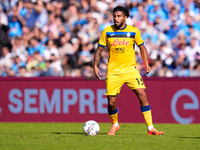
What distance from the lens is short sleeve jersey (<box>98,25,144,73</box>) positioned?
7973mm

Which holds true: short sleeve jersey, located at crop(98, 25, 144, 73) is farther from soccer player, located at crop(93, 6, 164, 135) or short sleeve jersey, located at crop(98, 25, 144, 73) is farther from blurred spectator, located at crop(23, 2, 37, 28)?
blurred spectator, located at crop(23, 2, 37, 28)

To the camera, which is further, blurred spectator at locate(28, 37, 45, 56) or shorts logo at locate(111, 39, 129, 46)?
blurred spectator at locate(28, 37, 45, 56)

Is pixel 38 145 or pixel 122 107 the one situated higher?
pixel 38 145

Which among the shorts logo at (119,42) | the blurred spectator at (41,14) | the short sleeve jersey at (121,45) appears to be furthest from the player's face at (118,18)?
the blurred spectator at (41,14)

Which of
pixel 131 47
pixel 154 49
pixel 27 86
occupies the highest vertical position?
pixel 131 47

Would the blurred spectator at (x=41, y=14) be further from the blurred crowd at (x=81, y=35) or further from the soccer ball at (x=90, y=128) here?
the soccer ball at (x=90, y=128)

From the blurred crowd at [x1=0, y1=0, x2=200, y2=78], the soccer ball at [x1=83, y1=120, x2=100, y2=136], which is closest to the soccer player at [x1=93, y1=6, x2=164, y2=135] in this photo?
the soccer ball at [x1=83, y1=120, x2=100, y2=136]

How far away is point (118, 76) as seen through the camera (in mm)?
8016

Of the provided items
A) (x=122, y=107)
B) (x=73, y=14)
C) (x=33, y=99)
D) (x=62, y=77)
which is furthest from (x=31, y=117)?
(x=73, y=14)

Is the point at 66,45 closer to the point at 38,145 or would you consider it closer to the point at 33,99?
the point at 33,99

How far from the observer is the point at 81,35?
14281mm

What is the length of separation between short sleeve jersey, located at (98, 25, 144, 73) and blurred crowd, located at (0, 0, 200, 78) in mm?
4200

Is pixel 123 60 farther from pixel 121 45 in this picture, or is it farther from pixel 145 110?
pixel 145 110

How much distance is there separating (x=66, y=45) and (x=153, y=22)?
10.7ft
